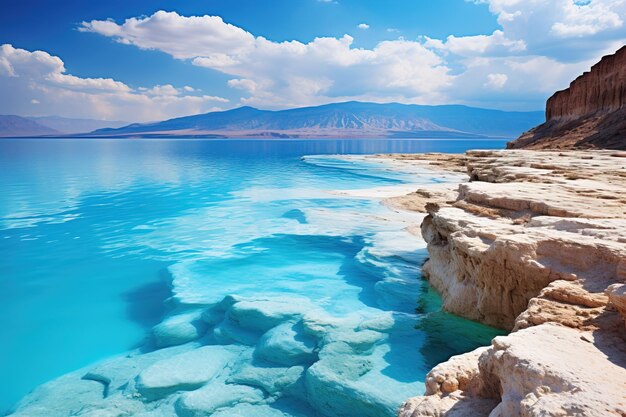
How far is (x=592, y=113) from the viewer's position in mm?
38219

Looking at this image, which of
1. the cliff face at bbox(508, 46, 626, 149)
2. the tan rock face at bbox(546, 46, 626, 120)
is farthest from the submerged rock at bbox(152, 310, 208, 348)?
the tan rock face at bbox(546, 46, 626, 120)

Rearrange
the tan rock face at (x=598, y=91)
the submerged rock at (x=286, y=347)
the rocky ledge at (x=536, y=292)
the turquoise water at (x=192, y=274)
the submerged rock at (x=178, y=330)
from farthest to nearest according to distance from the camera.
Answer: the tan rock face at (x=598, y=91) < the submerged rock at (x=178, y=330) < the turquoise water at (x=192, y=274) < the submerged rock at (x=286, y=347) < the rocky ledge at (x=536, y=292)

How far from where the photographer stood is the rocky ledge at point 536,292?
2.61m

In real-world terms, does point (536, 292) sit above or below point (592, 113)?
below

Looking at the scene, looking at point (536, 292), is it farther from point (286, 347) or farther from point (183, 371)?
point (183, 371)

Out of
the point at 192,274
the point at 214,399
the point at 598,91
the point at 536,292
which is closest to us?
the point at 536,292

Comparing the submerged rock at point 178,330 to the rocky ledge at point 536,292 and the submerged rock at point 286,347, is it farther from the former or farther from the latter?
the rocky ledge at point 536,292

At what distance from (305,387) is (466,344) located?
267cm

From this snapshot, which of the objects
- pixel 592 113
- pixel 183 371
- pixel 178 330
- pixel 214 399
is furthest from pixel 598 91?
pixel 214 399

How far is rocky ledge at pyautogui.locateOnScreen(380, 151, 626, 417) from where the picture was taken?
261 cm

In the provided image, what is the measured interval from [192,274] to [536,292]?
8.44 meters

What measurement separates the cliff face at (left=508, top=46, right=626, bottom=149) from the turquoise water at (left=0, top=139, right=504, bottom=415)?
2250cm

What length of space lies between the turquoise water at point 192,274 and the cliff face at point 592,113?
22503 mm

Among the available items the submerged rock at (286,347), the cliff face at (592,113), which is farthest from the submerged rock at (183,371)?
the cliff face at (592,113)
